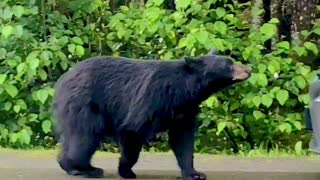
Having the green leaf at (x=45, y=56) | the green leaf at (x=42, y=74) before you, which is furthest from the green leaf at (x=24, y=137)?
the green leaf at (x=45, y=56)

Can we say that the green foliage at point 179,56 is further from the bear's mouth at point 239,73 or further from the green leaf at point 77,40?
the bear's mouth at point 239,73

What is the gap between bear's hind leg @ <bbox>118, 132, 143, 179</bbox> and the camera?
648 centimetres

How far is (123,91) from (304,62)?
4449 mm

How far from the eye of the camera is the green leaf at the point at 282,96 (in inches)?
377

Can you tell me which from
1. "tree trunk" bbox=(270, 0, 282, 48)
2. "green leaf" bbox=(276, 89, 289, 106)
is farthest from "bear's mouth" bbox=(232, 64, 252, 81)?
"tree trunk" bbox=(270, 0, 282, 48)

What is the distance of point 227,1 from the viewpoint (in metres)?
10.3

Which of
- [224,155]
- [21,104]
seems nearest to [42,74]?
[21,104]

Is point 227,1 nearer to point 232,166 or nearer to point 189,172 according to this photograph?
point 232,166

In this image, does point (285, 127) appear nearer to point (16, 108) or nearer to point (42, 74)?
point (42, 74)

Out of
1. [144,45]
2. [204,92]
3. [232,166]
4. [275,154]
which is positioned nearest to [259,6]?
[144,45]

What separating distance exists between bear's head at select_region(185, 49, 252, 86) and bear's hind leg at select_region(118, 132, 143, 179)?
2.21ft

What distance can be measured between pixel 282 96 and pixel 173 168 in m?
2.65

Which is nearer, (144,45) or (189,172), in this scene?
(189,172)

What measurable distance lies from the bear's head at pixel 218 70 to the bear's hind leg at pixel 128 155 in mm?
673
